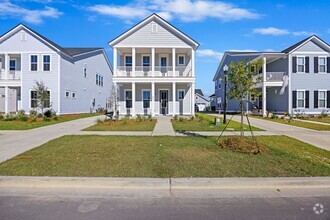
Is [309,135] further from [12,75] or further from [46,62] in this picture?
[12,75]

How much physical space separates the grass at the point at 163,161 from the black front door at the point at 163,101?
16.6m

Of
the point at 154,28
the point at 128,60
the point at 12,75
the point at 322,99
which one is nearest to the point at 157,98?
the point at 128,60

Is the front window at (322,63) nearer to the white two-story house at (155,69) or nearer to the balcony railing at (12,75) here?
the white two-story house at (155,69)

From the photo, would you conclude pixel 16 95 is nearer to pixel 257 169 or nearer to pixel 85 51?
pixel 85 51

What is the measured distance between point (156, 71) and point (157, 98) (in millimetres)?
2895

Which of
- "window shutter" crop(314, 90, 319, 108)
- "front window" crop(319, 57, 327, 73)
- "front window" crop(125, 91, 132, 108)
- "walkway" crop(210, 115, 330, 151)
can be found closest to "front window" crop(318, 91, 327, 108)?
"window shutter" crop(314, 90, 319, 108)

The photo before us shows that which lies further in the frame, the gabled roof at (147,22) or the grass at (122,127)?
the gabled roof at (147,22)

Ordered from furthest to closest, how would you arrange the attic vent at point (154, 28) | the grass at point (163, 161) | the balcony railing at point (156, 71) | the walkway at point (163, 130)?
the balcony railing at point (156, 71)
the attic vent at point (154, 28)
the walkway at point (163, 130)
the grass at point (163, 161)

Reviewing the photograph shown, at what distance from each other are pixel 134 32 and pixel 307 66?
1899 centimetres

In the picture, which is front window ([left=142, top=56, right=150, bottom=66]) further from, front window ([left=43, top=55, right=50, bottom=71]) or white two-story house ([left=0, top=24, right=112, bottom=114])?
front window ([left=43, top=55, right=50, bottom=71])

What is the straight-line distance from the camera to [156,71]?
82.0 ft

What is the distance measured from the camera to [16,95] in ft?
91.9

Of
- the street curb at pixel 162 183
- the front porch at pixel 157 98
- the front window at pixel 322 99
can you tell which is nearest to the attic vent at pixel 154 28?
the front porch at pixel 157 98

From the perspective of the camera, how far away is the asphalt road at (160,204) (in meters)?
3.87
